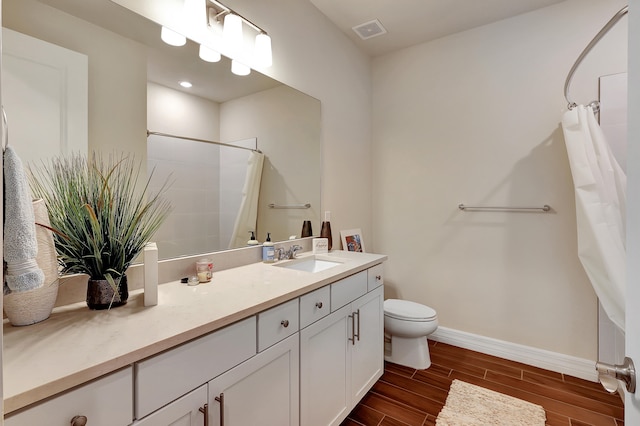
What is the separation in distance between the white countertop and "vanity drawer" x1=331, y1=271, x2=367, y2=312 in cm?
19

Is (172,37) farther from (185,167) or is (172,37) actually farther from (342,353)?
(342,353)

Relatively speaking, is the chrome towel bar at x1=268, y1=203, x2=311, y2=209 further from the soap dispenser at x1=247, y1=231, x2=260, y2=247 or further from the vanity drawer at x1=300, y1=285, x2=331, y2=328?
the vanity drawer at x1=300, y1=285, x2=331, y2=328

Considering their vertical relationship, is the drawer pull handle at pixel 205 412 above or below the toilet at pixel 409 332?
above

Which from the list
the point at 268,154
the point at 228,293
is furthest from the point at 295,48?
the point at 228,293

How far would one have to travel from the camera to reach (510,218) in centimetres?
237

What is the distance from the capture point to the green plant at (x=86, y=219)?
0.96 metres

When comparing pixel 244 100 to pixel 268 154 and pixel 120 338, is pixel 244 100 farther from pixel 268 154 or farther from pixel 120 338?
pixel 120 338

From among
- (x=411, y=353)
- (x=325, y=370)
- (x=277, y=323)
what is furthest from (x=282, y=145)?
(x=411, y=353)

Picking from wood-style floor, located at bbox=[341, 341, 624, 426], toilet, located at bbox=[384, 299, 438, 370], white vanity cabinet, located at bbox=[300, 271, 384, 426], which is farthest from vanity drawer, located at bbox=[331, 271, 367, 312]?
wood-style floor, located at bbox=[341, 341, 624, 426]

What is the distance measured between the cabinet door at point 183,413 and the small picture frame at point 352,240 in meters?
1.74

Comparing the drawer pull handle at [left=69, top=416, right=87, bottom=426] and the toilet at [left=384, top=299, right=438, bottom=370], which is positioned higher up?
the drawer pull handle at [left=69, top=416, right=87, bottom=426]

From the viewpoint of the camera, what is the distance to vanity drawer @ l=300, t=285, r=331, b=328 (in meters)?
1.33

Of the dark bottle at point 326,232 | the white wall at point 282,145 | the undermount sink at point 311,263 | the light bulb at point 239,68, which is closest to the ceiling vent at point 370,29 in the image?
the white wall at point 282,145

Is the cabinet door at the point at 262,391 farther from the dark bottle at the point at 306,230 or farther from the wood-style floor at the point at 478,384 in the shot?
the dark bottle at the point at 306,230
